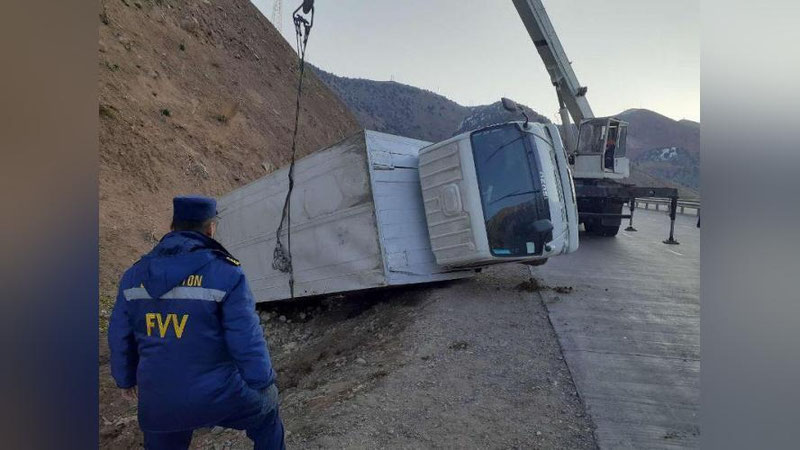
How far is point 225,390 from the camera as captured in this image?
7.71 ft

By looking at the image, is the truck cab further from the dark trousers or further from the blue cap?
the blue cap

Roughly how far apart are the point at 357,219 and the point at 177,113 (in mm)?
15940

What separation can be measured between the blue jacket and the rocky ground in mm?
1275

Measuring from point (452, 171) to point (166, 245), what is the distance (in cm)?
436

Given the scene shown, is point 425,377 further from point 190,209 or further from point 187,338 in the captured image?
point 190,209

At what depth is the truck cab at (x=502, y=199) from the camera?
5.96 meters

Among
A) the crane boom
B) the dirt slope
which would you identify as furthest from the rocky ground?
the crane boom

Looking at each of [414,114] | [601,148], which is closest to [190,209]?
[601,148]

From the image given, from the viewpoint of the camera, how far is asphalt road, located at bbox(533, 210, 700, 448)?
3.83m

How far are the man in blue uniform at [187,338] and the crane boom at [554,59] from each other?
1136 cm

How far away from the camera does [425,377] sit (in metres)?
4.42

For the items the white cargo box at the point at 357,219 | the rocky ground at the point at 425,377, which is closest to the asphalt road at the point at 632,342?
the rocky ground at the point at 425,377

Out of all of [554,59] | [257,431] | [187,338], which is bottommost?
[257,431]
